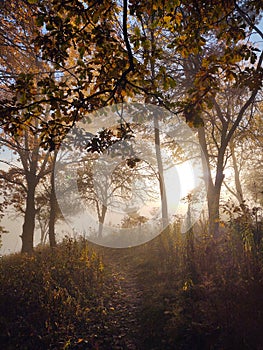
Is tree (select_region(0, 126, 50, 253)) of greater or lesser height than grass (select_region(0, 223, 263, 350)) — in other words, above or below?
above

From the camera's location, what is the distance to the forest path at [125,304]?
13.3 ft

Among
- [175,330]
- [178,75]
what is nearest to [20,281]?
[175,330]

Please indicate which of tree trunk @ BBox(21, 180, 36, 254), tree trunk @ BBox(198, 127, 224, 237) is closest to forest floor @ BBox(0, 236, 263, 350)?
tree trunk @ BBox(198, 127, 224, 237)

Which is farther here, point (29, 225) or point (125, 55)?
point (29, 225)

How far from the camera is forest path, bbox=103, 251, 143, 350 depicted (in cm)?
404

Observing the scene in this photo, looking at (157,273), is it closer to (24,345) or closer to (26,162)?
(24,345)

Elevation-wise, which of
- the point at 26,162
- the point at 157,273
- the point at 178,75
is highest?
the point at 178,75

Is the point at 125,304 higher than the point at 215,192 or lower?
lower

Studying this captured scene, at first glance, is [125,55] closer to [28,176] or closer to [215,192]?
[215,192]

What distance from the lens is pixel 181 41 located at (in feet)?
9.82

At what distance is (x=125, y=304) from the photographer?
5.44m

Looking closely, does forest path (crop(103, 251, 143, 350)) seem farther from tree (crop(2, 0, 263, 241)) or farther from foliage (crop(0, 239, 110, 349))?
tree (crop(2, 0, 263, 241))

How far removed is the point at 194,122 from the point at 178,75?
727cm

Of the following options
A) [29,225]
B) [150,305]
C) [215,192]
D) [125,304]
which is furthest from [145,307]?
[29,225]
